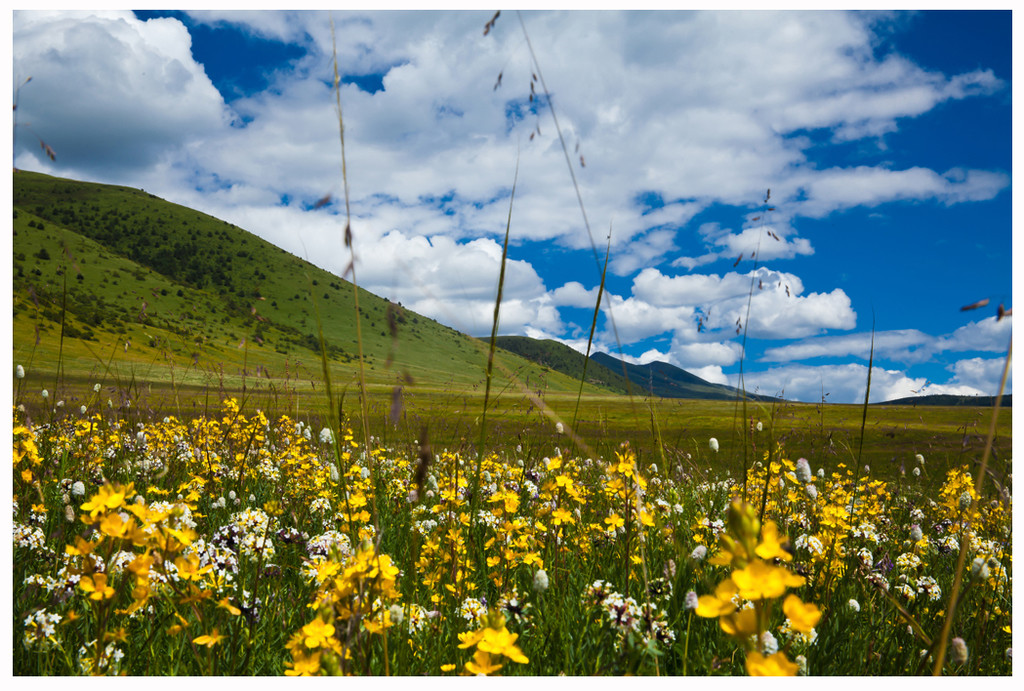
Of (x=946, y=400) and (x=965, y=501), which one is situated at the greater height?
(x=946, y=400)

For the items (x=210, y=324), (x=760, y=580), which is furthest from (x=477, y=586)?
(x=210, y=324)

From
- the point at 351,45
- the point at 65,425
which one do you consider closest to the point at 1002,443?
the point at 351,45

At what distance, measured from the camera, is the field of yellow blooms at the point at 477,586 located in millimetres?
1452

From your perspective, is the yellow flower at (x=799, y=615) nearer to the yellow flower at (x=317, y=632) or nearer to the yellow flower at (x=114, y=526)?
the yellow flower at (x=317, y=632)

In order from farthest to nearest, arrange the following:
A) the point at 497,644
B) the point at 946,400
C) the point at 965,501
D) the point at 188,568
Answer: the point at 965,501 → the point at 946,400 → the point at 188,568 → the point at 497,644

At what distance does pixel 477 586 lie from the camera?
298 centimetres

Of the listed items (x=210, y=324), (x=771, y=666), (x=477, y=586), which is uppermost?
(x=210, y=324)

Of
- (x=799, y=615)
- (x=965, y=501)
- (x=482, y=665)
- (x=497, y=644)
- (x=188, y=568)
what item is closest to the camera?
(x=799, y=615)

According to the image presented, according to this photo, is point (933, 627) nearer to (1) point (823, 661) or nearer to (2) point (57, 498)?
(1) point (823, 661)

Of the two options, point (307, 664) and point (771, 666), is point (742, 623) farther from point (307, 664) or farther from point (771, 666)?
point (307, 664)

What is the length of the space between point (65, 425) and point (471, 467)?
15.2 feet

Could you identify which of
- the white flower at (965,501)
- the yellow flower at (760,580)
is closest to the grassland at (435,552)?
the yellow flower at (760,580)

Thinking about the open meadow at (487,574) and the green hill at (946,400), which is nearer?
the open meadow at (487,574)

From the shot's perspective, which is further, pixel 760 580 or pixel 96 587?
pixel 96 587
